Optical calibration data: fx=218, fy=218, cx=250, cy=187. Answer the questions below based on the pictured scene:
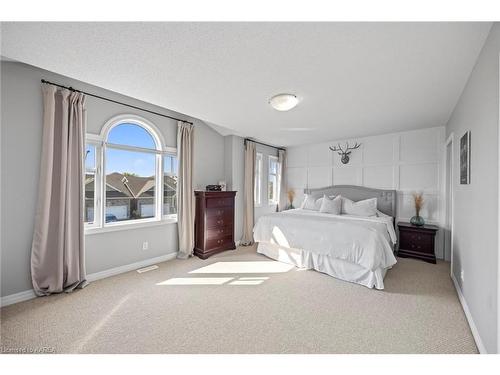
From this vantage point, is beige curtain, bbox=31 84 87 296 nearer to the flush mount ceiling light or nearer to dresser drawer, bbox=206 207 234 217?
dresser drawer, bbox=206 207 234 217

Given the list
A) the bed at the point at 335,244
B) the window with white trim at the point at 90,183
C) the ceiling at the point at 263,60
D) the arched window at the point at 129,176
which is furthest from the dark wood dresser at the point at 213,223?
the ceiling at the point at 263,60

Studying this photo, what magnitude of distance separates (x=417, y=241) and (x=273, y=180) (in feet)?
10.7

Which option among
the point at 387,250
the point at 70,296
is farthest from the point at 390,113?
the point at 70,296

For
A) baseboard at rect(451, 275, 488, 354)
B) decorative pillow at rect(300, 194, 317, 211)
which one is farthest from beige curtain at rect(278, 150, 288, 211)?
baseboard at rect(451, 275, 488, 354)

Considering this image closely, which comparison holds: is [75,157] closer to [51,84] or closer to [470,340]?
[51,84]

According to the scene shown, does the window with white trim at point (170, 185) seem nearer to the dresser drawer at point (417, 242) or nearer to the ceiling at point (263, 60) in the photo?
the ceiling at point (263, 60)

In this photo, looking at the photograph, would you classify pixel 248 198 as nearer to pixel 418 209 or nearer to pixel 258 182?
pixel 258 182

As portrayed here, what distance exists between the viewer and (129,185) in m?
3.40

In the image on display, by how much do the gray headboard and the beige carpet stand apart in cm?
155

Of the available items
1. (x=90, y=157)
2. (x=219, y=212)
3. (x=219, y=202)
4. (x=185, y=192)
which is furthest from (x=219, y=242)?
(x=90, y=157)

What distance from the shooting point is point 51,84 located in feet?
8.04

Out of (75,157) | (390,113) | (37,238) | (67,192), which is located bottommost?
(37,238)

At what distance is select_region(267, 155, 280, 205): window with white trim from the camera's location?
18.7 ft

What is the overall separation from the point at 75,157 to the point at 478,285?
4195mm
